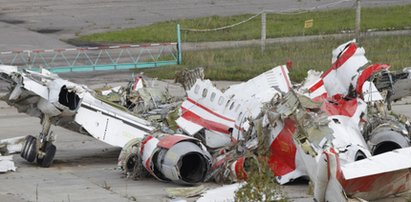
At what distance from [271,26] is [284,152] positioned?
26.2 metres

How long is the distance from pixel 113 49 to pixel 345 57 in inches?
778

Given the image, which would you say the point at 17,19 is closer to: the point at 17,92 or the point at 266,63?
the point at 266,63

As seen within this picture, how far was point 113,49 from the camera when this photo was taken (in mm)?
41062

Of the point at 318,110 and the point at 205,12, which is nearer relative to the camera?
the point at 318,110

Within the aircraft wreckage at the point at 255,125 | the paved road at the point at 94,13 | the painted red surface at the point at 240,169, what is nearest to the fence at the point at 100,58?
the paved road at the point at 94,13

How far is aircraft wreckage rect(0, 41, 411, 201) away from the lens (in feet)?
57.3

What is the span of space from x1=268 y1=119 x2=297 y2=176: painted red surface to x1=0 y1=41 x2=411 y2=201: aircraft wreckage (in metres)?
0.02

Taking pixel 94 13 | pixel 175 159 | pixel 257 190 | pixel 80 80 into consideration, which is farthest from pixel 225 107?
pixel 94 13

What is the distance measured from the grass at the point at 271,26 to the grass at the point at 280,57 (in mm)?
3499

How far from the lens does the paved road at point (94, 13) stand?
155 feet

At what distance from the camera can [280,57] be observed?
3588 cm

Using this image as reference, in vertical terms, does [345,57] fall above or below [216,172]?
above

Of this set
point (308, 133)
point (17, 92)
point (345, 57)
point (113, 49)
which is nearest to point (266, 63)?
point (113, 49)

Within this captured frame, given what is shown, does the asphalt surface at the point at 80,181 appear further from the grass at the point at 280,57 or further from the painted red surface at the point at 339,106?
the grass at the point at 280,57
